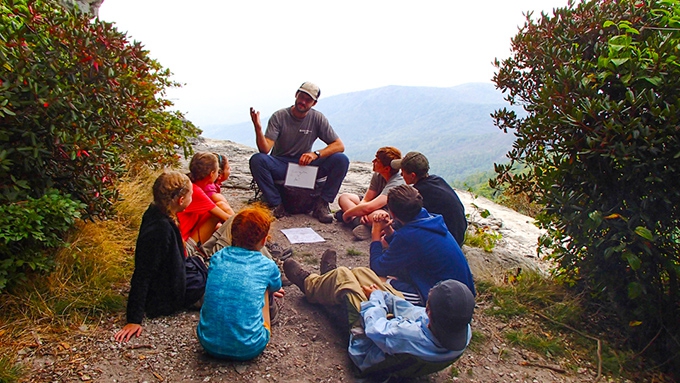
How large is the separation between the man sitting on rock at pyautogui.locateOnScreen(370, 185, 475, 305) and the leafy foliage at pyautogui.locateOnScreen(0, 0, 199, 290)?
228cm

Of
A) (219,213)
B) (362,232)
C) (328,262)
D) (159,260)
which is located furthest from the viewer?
(362,232)

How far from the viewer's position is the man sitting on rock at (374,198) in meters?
4.92

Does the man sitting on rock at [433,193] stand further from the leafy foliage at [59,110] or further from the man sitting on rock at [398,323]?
the leafy foliage at [59,110]

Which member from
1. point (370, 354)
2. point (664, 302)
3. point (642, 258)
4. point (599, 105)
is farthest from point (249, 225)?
point (664, 302)

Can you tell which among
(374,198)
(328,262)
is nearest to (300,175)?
(374,198)

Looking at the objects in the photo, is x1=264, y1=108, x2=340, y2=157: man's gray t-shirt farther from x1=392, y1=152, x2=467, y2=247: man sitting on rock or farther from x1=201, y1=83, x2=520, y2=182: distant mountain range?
x1=201, y1=83, x2=520, y2=182: distant mountain range

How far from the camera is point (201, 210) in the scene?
4.14 metres

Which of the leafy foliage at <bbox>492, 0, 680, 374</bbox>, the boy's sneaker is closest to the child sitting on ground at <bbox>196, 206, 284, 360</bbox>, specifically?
the boy's sneaker

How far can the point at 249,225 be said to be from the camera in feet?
9.71

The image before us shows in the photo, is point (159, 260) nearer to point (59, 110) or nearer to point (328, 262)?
point (59, 110)

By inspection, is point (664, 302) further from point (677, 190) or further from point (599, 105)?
point (599, 105)

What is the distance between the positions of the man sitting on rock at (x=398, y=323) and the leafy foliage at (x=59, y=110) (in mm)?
1992

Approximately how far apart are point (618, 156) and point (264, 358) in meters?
2.82

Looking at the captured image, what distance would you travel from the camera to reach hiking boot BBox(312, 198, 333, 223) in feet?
18.6
